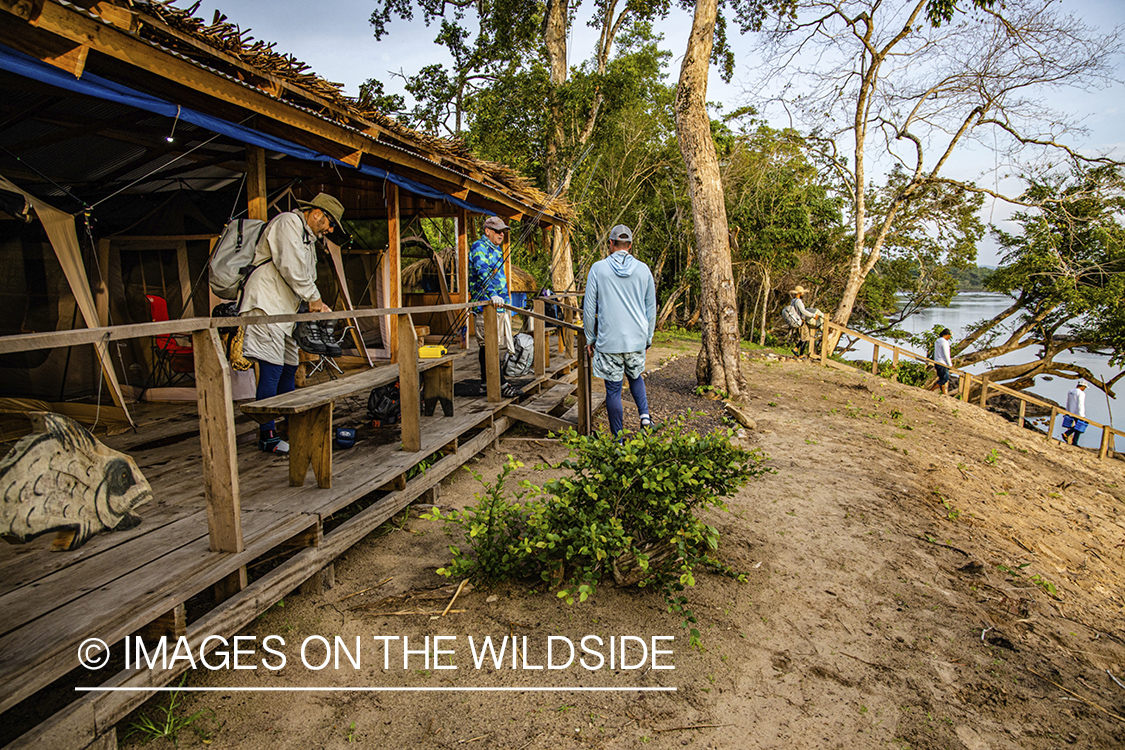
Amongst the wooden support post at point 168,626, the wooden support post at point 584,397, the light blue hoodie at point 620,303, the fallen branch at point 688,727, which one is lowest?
the fallen branch at point 688,727

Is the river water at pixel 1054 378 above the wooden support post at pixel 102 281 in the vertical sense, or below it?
→ below

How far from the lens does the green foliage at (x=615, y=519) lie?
3129 mm

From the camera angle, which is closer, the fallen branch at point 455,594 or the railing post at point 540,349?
the fallen branch at point 455,594

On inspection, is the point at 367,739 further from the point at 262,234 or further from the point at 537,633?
the point at 262,234

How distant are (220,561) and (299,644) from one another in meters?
0.62

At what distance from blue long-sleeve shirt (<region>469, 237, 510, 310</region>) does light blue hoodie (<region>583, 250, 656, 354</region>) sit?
5.76ft

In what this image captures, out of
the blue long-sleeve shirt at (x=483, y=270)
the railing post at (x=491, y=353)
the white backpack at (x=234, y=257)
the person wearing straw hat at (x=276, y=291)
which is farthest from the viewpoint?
the blue long-sleeve shirt at (x=483, y=270)

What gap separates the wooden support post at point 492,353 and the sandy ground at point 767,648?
0.79 m

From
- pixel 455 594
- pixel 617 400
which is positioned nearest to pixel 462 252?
pixel 617 400

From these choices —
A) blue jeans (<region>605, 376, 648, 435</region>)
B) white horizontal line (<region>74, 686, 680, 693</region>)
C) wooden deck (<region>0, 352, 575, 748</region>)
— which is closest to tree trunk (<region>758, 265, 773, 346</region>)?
blue jeans (<region>605, 376, 648, 435</region>)

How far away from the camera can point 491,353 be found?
5.71 m

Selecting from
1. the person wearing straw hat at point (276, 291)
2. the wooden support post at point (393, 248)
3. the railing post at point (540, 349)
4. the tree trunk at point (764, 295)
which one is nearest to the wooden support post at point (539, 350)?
the railing post at point (540, 349)

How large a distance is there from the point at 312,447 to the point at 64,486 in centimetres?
147

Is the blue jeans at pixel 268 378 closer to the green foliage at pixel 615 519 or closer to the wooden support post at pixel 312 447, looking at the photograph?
the wooden support post at pixel 312 447
